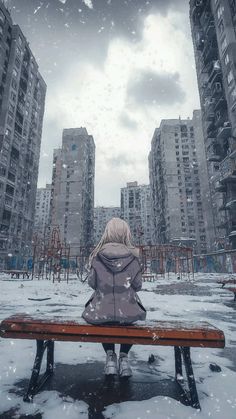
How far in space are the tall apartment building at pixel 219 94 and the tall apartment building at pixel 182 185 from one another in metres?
32.1

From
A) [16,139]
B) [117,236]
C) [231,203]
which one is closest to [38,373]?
[117,236]

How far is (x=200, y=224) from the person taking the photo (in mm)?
82062

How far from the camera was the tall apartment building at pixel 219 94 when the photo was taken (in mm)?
38062

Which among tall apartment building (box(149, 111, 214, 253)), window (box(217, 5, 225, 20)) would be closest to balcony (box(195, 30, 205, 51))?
window (box(217, 5, 225, 20))

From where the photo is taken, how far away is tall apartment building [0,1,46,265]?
4834 cm

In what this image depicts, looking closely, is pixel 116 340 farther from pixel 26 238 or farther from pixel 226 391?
pixel 26 238

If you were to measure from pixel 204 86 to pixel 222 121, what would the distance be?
9.06 m

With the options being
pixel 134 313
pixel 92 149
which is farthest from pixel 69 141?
pixel 134 313

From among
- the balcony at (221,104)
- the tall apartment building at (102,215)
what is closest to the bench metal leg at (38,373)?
the balcony at (221,104)

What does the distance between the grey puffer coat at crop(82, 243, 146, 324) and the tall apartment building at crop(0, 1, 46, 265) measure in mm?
45596

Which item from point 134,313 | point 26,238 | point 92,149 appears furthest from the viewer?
point 92,149

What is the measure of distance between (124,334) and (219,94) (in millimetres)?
48648

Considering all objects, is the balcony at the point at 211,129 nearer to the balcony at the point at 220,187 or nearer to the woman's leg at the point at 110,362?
the balcony at the point at 220,187

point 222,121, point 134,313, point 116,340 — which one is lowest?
point 116,340
